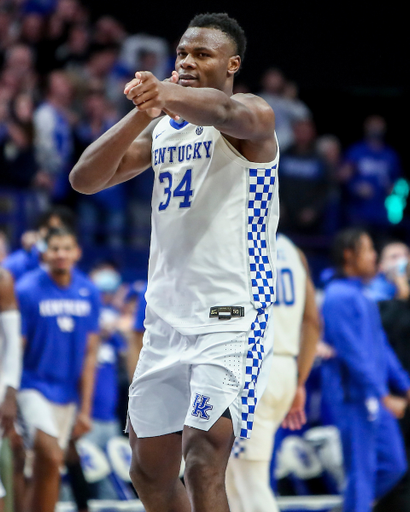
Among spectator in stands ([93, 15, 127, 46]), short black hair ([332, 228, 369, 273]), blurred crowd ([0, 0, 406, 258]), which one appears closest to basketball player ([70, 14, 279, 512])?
short black hair ([332, 228, 369, 273])

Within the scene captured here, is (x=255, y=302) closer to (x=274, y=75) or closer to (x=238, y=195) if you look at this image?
(x=238, y=195)

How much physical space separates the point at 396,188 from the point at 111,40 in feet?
15.1

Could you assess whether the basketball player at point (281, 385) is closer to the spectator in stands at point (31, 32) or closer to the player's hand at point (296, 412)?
the player's hand at point (296, 412)

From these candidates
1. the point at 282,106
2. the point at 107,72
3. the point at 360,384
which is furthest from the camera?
the point at 282,106

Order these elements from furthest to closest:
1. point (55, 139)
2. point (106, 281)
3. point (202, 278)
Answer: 1. point (55, 139)
2. point (106, 281)
3. point (202, 278)

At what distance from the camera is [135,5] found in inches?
514

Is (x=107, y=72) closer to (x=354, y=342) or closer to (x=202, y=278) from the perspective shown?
(x=354, y=342)

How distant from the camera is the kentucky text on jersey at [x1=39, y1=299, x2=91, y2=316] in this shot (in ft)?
21.1

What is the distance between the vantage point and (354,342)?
20.9 feet

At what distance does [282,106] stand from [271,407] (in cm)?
757

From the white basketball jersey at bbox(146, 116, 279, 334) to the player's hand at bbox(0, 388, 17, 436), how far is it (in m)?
2.14

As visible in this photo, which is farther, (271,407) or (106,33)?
(106,33)

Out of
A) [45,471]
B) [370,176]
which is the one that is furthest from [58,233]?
[370,176]

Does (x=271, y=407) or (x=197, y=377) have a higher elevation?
(x=197, y=377)
